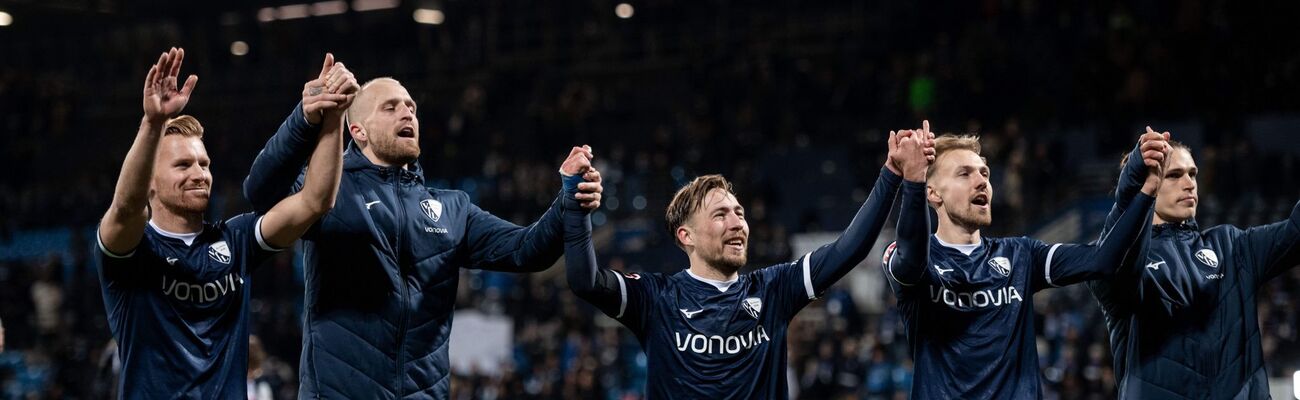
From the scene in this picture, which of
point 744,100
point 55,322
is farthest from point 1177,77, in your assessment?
point 55,322

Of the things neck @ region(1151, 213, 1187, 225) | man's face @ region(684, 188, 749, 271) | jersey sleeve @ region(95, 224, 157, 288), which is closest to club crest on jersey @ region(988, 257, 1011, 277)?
neck @ region(1151, 213, 1187, 225)

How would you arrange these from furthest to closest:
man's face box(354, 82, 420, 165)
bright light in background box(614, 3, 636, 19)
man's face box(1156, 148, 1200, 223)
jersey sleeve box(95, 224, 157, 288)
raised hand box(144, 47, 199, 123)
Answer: bright light in background box(614, 3, 636, 19)
man's face box(1156, 148, 1200, 223)
man's face box(354, 82, 420, 165)
jersey sleeve box(95, 224, 157, 288)
raised hand box(144, 47, 199, 123)

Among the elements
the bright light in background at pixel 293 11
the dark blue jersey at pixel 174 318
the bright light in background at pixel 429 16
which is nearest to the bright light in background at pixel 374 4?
the bright light in background at pixel 429 16

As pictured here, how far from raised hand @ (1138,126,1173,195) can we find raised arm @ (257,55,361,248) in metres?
3.17

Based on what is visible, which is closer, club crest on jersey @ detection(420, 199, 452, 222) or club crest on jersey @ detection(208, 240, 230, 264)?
club crest on jersey @ detection(208, 240, 230, 264)

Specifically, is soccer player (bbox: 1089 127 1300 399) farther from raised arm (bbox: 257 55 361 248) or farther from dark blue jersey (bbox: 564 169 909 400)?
raised arm (bbox: 257 55 361 248)

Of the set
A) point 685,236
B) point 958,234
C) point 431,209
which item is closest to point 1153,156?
point 958,234

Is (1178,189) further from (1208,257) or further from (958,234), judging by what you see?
(958,234)

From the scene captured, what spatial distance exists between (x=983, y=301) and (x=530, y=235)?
1922 millimetres

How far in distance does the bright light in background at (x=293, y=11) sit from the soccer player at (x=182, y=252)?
22.4 m

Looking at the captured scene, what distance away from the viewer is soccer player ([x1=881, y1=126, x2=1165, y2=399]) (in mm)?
→ 5871

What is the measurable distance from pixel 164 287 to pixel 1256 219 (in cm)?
1306

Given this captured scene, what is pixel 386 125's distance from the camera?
5.92 meters

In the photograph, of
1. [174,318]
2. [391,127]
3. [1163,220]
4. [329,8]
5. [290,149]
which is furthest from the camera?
[329,8]
